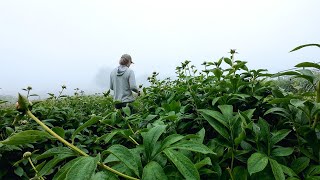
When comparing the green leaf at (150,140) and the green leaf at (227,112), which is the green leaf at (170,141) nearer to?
the green leaf at (150,140)

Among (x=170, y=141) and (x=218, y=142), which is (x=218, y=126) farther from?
(x=170, y=141)

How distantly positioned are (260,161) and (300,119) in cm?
36

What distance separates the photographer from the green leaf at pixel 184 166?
0.86m

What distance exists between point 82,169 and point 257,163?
0.58 meters

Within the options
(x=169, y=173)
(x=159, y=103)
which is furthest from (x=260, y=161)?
(x=159, y=103)

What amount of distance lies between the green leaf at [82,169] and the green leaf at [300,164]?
0.78 metres

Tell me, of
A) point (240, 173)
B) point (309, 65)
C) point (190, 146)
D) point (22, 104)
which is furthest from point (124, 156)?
point (309, 65)

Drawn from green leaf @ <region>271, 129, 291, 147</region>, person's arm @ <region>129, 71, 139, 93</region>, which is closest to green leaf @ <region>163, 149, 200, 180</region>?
green leaf @ <region>271, 129, 291, 147</region>

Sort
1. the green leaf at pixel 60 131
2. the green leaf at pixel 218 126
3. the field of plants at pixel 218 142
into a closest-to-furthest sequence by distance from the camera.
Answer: the field of plants at pixel 218 142 → the green leaf at pixel 60 131 → the green leaf at pixel 218 126

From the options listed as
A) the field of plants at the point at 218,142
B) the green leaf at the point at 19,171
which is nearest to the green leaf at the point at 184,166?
the field of plants at the point at 218,142

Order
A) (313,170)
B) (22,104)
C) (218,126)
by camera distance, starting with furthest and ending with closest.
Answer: (218,126), (313,170), (22,104)

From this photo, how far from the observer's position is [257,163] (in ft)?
3.29

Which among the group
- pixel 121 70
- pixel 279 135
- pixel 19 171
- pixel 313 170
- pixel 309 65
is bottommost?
pixel 19 171

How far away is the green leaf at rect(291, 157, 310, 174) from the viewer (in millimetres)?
1120
